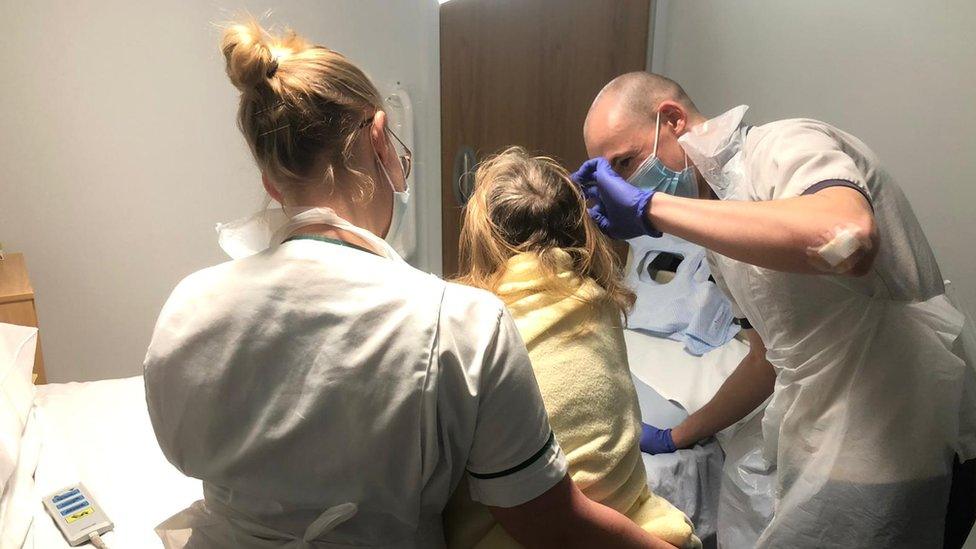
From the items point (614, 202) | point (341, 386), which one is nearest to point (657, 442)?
point (614, 202)

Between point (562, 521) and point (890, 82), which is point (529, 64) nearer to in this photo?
point (890, 82)

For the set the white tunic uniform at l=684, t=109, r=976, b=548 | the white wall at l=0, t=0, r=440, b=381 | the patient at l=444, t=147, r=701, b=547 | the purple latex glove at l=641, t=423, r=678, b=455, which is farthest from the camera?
the white wall at l=0, t=0, r=440, b=381

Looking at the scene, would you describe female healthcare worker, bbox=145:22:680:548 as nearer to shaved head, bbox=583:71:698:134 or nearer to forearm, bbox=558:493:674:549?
forearm, bbox=558:493:674:549

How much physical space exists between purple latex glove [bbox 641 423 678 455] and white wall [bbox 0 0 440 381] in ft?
5.40

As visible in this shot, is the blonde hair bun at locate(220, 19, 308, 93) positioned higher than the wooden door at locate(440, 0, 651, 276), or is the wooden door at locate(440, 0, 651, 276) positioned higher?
the blonde hair bun at locate(220, 19, 308, 93)

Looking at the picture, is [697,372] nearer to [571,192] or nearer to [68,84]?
[571,192]

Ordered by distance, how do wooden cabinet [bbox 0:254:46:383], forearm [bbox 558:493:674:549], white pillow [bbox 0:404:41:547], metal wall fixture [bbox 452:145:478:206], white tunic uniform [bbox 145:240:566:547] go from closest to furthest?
white tunic uniform [bbox 145:240:566:547] < forearm [bbox 558:493:674:549] < white pillow [bbox 0:404:41:547] < wooden cabinet [bbox 0:254:46:383] < metal wall fixture [bbox 452:145:478:206]

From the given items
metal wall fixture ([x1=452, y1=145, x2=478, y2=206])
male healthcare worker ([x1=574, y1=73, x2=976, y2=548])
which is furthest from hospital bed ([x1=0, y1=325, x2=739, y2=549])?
metal wall fixture ([x1=452, y1=145, x2=478, y2=206])

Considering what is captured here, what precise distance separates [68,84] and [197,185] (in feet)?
1.66

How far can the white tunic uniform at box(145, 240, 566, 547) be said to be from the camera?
68cm

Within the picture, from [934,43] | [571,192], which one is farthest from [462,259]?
[934,43]

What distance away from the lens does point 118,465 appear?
1.44 metres

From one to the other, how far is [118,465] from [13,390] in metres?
0.27

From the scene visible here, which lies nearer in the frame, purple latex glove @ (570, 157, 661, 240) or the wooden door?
purple latex glove @ (570, 157, 661, 240)
